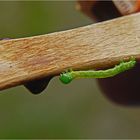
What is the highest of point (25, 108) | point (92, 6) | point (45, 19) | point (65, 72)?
point (45, 19)

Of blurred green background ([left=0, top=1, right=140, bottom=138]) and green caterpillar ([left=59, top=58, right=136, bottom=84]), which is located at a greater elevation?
blurred green background ([left=0, top=1, right=140, bottom=138])

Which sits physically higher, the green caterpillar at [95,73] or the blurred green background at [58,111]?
the blurred green background at [58,111]

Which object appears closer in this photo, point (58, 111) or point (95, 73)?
point (95, 73)

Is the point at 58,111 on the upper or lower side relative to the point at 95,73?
upper

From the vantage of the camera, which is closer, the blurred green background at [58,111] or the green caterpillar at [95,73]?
the green caterpillar at [95,73]

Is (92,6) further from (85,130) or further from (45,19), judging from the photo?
(45,19)

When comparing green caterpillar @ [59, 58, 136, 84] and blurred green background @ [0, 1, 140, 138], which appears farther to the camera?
blurred green background @ [0, 1, 140, 138]

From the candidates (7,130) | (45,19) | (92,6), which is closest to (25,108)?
(7,130)

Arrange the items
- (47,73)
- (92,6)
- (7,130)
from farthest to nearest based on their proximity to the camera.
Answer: (7,130) < (92,6) < (47,73)
